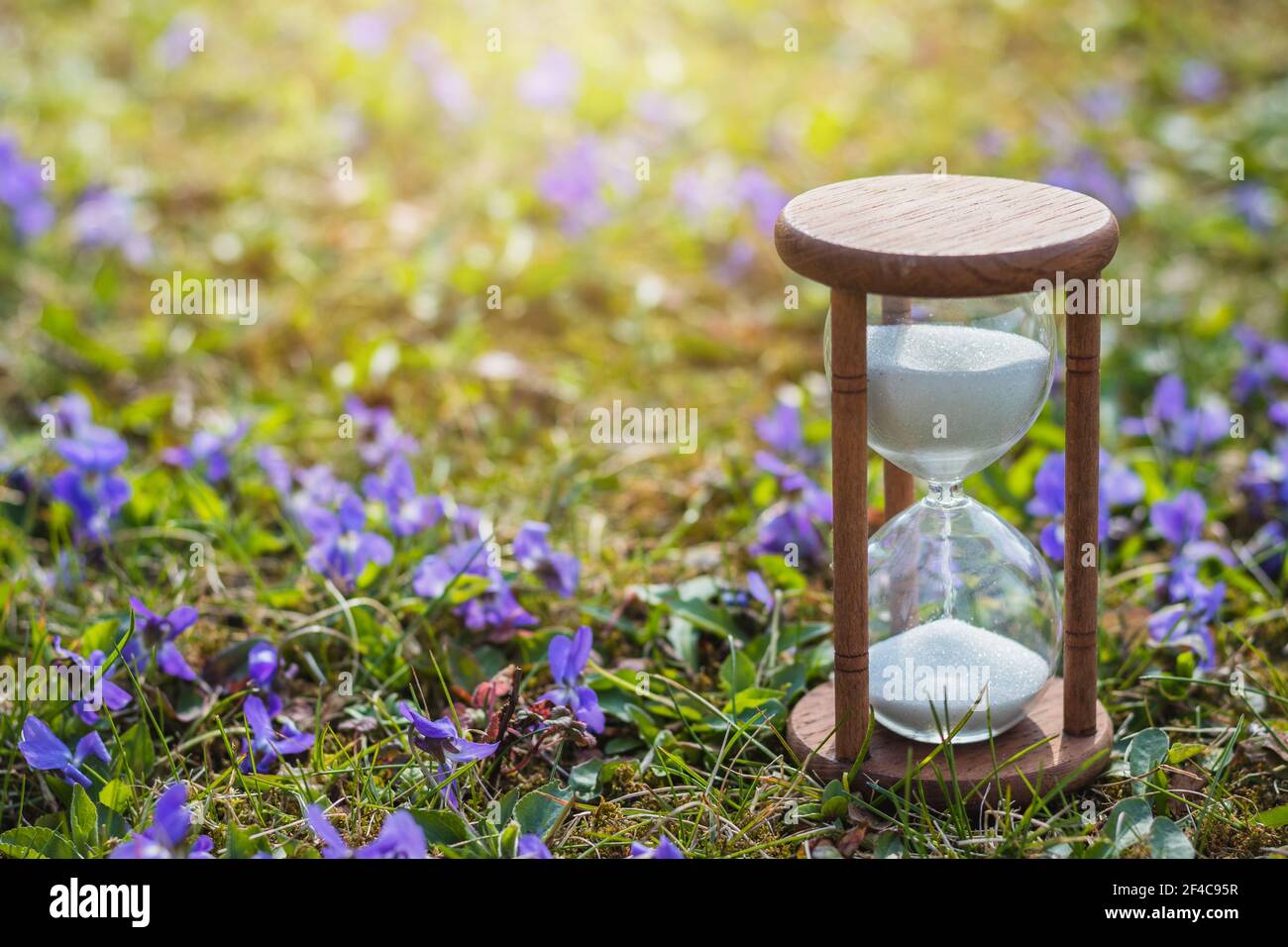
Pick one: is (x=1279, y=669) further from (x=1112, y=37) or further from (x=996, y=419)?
(x=1112, y=37)

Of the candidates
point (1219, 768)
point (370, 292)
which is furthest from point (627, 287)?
point (1219, 768)

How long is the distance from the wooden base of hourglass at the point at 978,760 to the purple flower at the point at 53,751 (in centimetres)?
109

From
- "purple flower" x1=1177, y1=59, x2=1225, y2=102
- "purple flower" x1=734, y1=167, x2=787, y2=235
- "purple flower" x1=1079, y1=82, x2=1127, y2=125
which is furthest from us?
"purple flower" x1=1177, y1=59, x2=1225, y2=102

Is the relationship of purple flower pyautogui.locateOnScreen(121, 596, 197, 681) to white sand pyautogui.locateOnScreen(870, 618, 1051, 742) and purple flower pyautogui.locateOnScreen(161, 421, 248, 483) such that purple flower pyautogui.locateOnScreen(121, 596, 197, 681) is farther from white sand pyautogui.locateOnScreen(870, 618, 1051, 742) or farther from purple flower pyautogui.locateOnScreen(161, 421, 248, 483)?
white sand pyautogui.locateOnScreen(870, 618, 1051, 742)

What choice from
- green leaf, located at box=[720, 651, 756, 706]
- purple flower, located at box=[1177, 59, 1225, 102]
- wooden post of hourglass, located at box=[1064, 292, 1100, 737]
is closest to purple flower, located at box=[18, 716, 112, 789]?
green leaf, located at box=[720, 651, 756, 706]

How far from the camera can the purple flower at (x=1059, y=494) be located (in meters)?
2.86

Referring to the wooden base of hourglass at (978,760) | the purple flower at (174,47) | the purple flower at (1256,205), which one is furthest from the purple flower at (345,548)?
the purple flower at (174,47)

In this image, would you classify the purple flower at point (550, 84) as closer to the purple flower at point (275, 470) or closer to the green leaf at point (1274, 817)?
the purple flower at point (275, 470)

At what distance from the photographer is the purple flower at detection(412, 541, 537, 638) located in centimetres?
275

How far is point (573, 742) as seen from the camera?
2.48 m

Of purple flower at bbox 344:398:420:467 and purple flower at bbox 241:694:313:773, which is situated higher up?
purple flower at bbox 344:398:420:467

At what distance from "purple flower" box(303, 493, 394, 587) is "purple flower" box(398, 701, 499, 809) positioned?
0.56m
